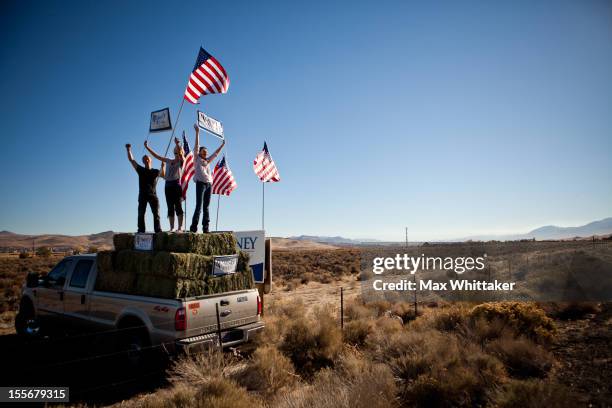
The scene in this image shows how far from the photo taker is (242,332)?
6.51 metres

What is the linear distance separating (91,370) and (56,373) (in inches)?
24.5

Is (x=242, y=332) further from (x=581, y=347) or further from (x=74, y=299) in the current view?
(x=581, y=347)

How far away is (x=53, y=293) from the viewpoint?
762 cm

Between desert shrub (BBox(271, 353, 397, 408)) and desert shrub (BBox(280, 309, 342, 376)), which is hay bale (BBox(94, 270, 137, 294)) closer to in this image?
desert shrub (BBox(271, 353, 397, 408))

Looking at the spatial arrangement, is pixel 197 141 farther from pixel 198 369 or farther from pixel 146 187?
pixel 198 369

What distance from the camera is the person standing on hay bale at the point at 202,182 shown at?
7969 mm

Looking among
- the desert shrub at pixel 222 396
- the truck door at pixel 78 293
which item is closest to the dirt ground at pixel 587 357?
the desert shrub at pixel 222 396

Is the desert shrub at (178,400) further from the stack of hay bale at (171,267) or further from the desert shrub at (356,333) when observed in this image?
the desert shrub at (356,333)

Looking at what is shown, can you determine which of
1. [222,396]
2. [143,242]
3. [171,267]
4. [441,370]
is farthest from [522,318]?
[143,242]

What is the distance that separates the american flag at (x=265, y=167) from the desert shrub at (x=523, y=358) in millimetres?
8706

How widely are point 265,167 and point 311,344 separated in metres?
6.94

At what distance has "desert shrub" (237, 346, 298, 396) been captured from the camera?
5.64 m

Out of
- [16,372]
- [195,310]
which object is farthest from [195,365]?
[16,372]

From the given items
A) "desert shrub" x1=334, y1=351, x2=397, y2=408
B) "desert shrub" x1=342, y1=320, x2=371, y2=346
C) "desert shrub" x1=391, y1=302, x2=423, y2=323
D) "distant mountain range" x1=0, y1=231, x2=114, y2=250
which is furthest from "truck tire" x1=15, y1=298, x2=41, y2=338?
"distant mountain range" x1=0, y1=231, x2=114, y2=250
